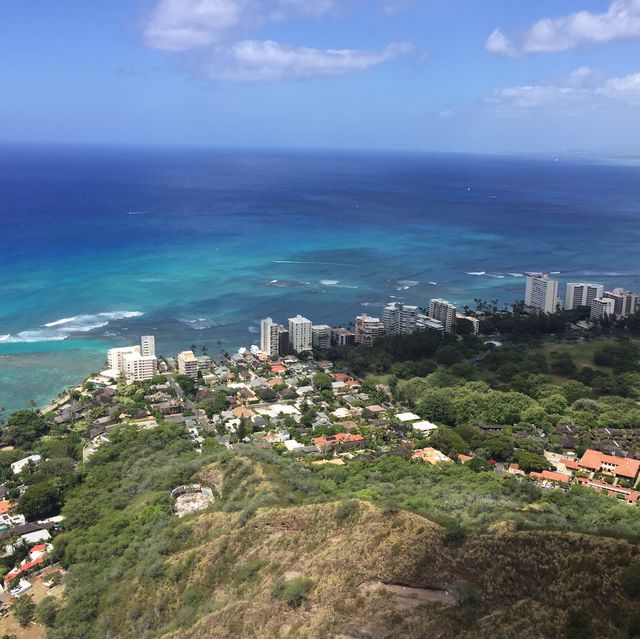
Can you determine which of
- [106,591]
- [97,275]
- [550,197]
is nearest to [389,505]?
[106,591]

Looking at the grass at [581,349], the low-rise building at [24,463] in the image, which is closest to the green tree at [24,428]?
the low-rise building at [24,463]

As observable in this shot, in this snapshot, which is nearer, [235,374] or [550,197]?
[235,374]

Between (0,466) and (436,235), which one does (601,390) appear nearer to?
(0,466)

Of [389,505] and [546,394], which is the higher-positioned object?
[389,505]

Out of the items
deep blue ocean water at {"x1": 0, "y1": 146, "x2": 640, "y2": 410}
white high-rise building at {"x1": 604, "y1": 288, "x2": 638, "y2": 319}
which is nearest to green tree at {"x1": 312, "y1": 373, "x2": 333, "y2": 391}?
deep blue ocean water at {"x1": 0, "y1": 146, "x2": 640, "y2": 410}

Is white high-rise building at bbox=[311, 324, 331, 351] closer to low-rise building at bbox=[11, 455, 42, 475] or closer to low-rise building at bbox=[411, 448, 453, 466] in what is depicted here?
low-rise building at bbox=[411, 448, 453, 466]

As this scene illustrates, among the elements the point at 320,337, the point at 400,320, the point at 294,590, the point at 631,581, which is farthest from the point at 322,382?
the point at 631,581
